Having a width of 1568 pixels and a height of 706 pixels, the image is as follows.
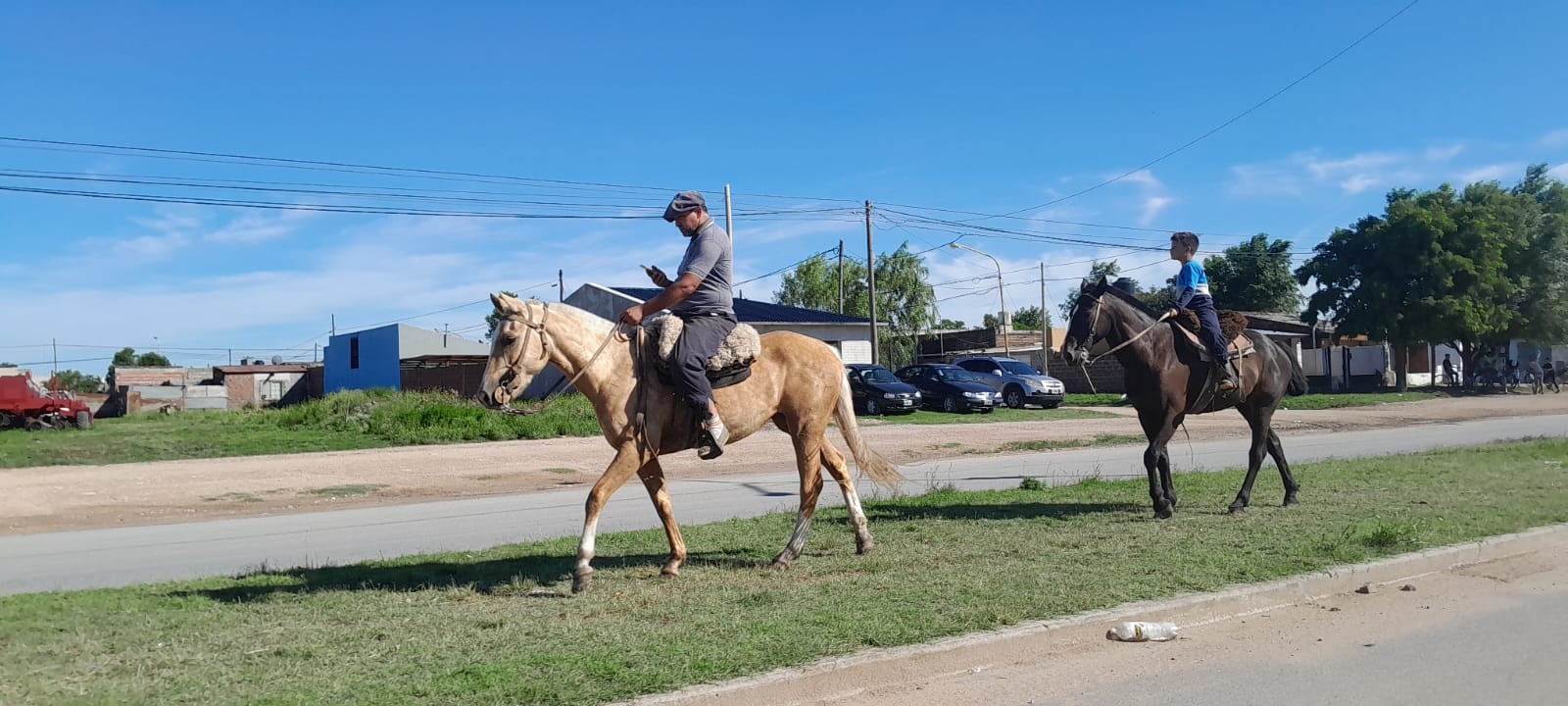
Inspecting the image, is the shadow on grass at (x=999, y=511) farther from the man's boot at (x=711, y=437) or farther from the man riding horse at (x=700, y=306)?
the man riding horse at (x=700, y=306)

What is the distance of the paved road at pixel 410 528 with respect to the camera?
9.62m

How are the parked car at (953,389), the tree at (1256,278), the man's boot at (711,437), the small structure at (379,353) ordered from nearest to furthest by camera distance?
the man's boot at (711,437), the parked car at (953,389), the small structure at (379,353), the tree at (1256,278)

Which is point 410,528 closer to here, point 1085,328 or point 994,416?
point 1085,328

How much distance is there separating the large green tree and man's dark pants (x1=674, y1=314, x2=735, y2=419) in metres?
42.0

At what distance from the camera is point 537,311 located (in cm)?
714

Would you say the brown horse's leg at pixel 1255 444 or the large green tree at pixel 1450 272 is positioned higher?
the large green tree at pixel 1450 272

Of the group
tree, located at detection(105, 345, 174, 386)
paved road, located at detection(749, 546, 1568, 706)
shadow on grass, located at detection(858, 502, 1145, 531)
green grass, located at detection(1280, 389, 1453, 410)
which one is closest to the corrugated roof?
green grass, located at detection(1280, 389, 1453, 410)

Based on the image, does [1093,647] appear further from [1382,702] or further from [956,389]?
[956,389]

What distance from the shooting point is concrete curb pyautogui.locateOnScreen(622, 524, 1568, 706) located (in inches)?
197

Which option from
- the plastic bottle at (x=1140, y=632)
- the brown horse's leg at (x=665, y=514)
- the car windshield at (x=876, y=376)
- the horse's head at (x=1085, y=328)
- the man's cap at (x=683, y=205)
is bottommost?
the plastic bottle at (x=1140, y=632)

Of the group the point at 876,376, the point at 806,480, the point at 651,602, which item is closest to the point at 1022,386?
the point at 876,376

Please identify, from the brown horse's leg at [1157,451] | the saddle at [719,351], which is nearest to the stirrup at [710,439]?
the saddle at [719,351]

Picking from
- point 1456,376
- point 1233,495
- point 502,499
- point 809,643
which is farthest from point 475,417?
point 1456,376

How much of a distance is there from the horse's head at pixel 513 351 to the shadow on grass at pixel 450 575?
1.34 meters
